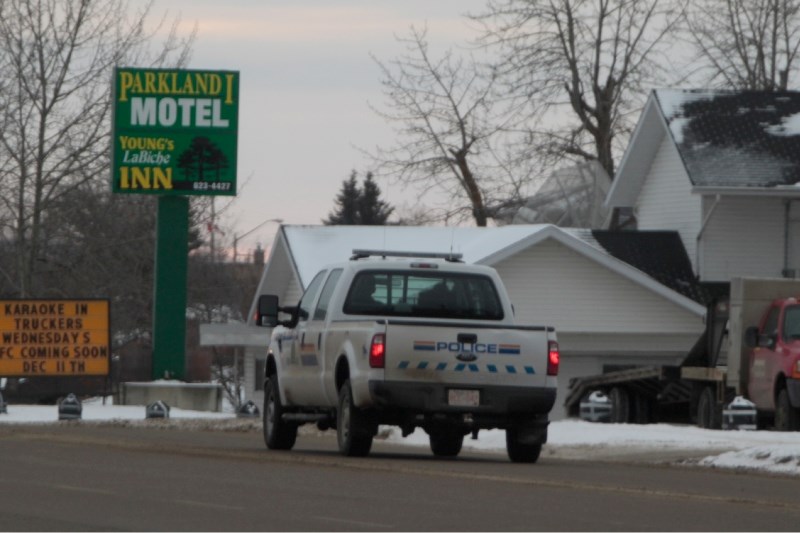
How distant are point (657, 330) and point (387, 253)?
27.1 m

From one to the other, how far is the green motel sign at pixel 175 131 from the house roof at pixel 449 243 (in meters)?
3.40

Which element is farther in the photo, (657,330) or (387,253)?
(657,330)

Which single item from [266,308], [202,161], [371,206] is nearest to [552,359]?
[266,308]

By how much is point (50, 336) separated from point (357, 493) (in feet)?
98.1

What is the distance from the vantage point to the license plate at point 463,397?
19.0 m

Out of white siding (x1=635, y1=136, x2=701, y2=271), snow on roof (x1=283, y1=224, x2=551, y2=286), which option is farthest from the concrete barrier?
white siding (x1=635, y1=136, x2=701, y2=271)

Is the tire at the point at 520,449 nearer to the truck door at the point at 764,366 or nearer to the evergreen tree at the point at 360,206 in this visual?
the truck door at the point at 764,366

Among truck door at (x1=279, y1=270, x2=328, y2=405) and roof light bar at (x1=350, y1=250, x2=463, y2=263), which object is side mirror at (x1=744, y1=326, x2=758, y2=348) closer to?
roof light bar at (x1=350, y1=250, x2=463, y2=263)

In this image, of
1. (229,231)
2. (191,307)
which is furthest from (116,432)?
(229,231)

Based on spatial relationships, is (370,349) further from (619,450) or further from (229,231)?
(229,231)

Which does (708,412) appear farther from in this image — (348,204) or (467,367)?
(348,204)

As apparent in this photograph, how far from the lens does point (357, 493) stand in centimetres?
1446

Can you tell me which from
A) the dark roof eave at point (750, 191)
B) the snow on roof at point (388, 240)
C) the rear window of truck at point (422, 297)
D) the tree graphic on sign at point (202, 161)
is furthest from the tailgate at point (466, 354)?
the dark roof eave at point (750, 191)

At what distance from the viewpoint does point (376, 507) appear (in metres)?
13.2
